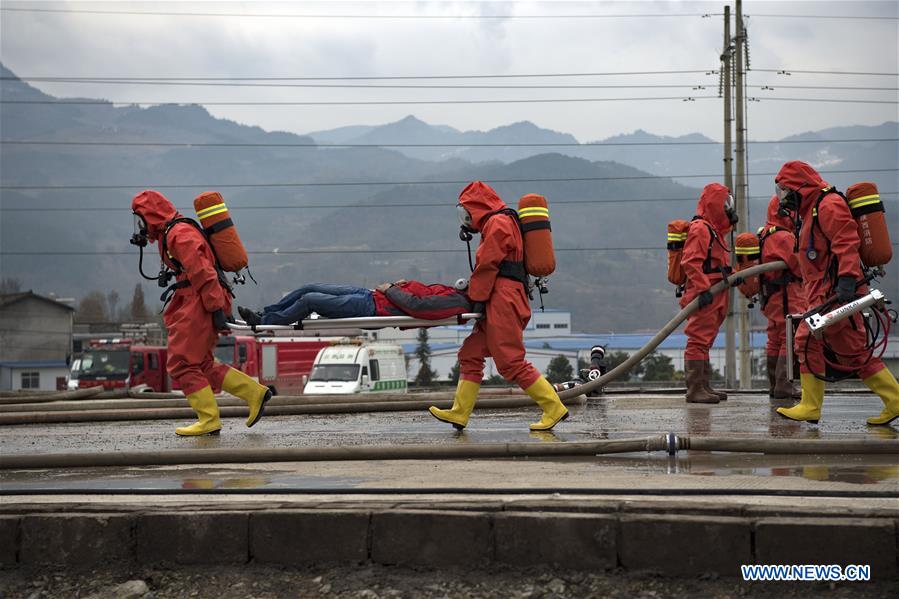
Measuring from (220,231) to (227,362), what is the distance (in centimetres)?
3169

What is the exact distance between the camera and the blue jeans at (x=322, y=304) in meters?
9.00

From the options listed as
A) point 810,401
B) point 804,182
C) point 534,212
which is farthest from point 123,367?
point 804,182

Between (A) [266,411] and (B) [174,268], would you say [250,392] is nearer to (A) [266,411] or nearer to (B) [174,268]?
(B) [174,268]

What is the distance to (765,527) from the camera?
4.96 metres

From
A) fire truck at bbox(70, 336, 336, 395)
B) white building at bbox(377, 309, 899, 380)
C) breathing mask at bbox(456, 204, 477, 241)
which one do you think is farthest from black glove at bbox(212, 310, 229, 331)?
white building at bbox(377, 309, 899, 380)

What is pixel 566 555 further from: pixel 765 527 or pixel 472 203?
pixel 472 203

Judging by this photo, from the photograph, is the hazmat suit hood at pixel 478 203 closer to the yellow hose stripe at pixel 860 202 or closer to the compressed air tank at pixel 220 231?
the compressed air tank at pixel 220 231

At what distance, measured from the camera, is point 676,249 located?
12.3 meters

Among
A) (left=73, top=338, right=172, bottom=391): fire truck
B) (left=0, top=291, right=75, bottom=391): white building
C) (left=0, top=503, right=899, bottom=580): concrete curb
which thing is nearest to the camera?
(left=0, top=503, right=899, bottom=580): concrete curb

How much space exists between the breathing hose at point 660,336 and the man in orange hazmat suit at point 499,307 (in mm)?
1875

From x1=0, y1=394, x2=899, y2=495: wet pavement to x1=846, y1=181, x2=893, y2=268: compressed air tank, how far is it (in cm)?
135

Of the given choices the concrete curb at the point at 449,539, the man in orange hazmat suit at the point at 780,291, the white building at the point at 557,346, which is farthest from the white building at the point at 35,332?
the concrete curb at the point at 449,539

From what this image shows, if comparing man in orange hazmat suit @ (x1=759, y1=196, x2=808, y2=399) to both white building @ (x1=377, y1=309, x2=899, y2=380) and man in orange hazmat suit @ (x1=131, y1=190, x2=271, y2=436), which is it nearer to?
man in orange hazmat suit @ (x1=131, y1=190, x2=271, y2=436)

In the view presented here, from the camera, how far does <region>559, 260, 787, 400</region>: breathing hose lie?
10570 millimetres
